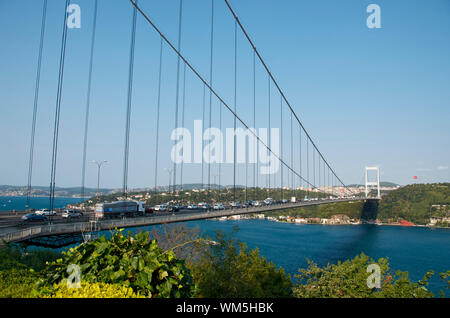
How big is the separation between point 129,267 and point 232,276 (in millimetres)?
11114

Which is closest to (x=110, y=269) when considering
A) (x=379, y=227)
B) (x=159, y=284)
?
(x=159, y=284)

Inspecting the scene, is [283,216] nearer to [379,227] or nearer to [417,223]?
[379,227]

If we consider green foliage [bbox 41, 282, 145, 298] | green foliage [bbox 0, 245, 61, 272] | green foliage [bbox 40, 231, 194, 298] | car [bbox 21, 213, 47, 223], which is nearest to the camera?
green foliage [bbox 41, 282, 145, 298]

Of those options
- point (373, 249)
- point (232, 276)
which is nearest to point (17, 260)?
point (232, 276)

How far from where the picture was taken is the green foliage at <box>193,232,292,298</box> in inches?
497

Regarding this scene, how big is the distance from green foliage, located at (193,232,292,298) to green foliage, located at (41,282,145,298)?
710cm

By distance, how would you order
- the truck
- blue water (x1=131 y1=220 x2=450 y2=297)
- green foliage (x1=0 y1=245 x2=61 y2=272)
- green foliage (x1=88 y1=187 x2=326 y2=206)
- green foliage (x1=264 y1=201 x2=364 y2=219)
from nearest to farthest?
1. green foliage (x1=0 y1=245 x2=61 y2=272)
2. the truck
3. blue water (x1=131 y1=220 x2=450 y2=297)
4. green foliage (x1=88 y1=187 x2=326 y2=206)
5. green foliage (x1=264 y1=201 x2=364 y2=219)

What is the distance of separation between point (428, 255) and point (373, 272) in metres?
54.0

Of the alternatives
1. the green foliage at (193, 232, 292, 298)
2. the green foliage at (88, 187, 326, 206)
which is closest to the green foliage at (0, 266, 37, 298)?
the green foliage at (193, 232, 292, 298)

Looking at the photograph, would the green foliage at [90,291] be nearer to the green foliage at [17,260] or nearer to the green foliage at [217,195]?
the green foliage at [17,260]

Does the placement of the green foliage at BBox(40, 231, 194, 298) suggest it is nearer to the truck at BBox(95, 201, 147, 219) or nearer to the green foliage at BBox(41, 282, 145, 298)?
the green foliage at BBox(41, 282, 145, 298)

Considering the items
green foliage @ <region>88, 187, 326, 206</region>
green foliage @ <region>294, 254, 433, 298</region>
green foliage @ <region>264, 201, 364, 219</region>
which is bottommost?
green foliage @ <region>264, 201, 364, 219</region>

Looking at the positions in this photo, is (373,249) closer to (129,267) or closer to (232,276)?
(232,276)
